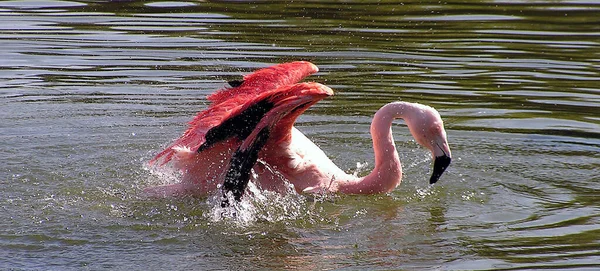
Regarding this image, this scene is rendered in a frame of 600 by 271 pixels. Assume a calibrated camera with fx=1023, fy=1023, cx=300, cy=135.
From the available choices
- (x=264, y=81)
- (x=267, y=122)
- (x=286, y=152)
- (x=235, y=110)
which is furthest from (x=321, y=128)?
(x=267, y=122)

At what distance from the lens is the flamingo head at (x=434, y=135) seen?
267 inches

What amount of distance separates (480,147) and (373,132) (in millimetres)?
1479

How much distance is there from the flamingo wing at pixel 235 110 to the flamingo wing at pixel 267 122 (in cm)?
6

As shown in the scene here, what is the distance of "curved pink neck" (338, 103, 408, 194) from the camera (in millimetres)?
7074

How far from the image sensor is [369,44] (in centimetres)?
1244

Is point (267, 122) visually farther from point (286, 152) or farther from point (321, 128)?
point (321, 128)

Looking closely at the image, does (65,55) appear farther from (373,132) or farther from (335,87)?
(373,132)

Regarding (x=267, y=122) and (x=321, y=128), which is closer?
(x=267, y=122)

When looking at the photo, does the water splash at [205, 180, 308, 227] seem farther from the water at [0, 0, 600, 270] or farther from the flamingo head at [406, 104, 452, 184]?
the flamingo head at [406, 104, 452, 184]

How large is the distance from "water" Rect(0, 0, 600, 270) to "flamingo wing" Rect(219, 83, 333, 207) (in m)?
0.29

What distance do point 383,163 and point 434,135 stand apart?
1.50ft

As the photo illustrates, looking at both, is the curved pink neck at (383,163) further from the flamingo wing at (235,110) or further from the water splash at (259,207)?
the flamingo wing at (235,110)

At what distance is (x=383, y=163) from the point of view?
7098 mm

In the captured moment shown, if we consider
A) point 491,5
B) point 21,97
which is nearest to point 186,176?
point 21,97
